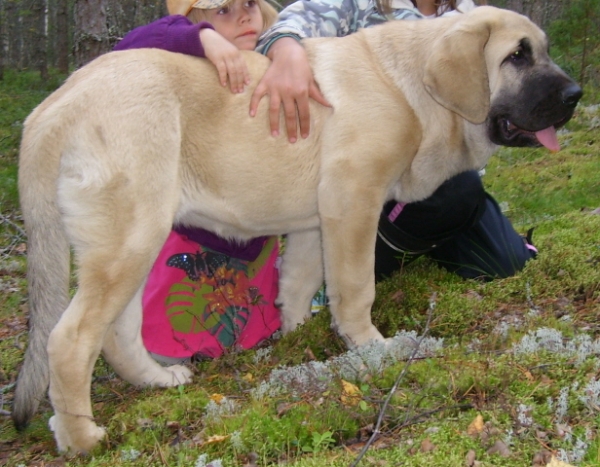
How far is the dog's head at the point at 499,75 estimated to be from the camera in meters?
3.42

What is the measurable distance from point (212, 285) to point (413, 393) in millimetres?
1931

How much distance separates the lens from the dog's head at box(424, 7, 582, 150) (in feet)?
11.2

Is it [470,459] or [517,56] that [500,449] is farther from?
[517,56]

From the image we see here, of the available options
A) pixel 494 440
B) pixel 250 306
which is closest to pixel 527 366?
pixel 494 440

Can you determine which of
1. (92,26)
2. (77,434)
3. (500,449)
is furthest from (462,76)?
(92,26)

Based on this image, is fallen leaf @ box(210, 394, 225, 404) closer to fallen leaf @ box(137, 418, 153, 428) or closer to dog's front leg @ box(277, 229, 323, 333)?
fallen leaf @ box(137, 418, 153, 428)

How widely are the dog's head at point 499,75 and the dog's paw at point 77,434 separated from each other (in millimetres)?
2324

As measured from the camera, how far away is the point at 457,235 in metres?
4.57

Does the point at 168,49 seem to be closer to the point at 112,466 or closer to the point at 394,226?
the point at 394,226


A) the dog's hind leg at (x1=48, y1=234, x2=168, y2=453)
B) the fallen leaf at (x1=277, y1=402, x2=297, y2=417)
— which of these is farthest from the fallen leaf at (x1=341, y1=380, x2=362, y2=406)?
the dog's hind leg at (x1=48, y1=234, x2=168, y2=453)

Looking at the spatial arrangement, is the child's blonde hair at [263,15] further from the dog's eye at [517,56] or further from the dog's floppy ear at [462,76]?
the dog's eye at [517,56]

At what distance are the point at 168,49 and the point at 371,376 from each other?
2070 millimetres

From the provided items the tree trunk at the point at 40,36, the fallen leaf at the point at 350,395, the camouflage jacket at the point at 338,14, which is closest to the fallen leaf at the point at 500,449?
the fallen leaf at the point at 350,395

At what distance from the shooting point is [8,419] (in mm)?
3502
